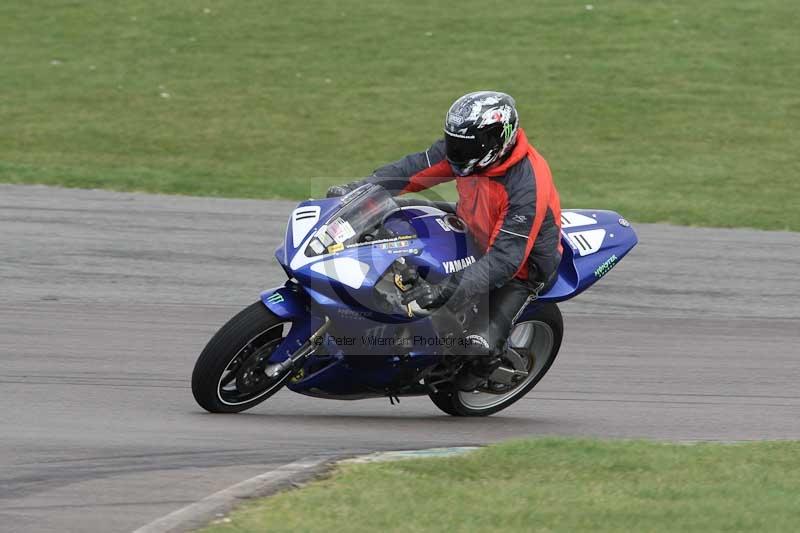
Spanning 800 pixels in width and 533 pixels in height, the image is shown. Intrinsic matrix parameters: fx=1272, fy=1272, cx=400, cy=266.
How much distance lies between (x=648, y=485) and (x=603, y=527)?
0.69 meters

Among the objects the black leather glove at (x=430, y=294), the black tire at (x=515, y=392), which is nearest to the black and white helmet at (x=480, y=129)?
the black leather glove at (x=430, y=294)

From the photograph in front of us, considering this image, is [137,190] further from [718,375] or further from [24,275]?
[718,375]

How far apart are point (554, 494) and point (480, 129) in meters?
2.07

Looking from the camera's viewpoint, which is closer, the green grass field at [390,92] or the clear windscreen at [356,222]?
the clear windscreen at [356,222]

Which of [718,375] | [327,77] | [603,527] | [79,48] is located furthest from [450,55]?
[603,527]

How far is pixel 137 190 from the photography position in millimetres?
14094

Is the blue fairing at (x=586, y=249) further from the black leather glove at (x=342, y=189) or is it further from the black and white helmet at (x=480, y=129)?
the black leather glove at (x=342, y=189)

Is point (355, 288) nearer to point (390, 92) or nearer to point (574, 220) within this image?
point (574, 220)

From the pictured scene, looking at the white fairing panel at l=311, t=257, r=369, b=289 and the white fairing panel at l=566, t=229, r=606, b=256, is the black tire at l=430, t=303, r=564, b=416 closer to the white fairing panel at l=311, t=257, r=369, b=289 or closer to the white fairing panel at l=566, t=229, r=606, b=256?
the white fairing panel at l=566, t=229, r=606, b=256

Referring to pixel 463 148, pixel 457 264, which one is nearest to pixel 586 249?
pixel 457 264

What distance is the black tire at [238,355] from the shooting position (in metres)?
6.50

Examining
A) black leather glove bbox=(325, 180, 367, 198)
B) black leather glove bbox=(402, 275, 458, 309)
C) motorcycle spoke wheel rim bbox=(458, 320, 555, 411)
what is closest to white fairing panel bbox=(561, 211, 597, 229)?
motorcycle spoke wheel rim bbox=(458, 320, 555, 411)

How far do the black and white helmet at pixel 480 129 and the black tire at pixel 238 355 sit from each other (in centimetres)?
129

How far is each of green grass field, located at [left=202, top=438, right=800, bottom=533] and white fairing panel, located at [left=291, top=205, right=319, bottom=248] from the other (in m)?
1.38
